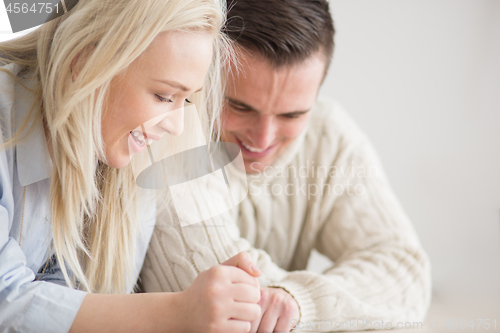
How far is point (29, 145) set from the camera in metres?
0.49

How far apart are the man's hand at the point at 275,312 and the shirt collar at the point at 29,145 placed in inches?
12.7

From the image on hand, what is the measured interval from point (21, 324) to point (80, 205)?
0.55 feet

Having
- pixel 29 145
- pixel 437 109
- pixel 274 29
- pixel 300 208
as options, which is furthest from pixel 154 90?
pixel 437 109

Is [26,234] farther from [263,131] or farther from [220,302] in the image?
[263,131]

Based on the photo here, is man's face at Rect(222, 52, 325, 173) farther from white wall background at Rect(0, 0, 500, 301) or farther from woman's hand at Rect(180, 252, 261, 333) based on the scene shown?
white wall background at Rect(0, 0, 500, 301)

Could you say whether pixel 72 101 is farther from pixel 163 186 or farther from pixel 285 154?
pixel 285 154

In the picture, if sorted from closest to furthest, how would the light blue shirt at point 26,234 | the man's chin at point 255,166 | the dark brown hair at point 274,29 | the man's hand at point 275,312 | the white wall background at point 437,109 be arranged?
the light blue shirt at point 26,234 < the man's hand at point 275,312 < the dark brown hair at point 274,29 < the man's chin at point 255,166 < the white wall background at point 437,109

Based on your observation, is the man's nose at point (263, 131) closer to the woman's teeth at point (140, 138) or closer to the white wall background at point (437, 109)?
the woman's teeth at point (140, 138)

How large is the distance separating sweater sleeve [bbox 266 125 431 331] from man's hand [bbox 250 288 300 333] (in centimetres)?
3

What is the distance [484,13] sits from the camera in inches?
41.9

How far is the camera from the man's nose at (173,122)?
493 millimetres

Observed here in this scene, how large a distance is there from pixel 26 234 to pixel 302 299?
377mm

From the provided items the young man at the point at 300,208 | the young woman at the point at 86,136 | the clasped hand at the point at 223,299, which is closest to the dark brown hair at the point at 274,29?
the young man at the point at 300,208

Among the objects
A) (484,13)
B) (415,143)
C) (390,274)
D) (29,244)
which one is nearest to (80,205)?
(29,244)
